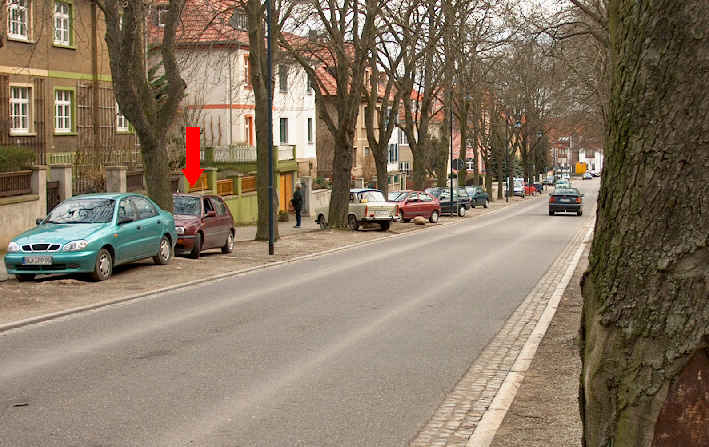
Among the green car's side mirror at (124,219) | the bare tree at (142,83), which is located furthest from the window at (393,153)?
the green car's side mirror at (124,219)

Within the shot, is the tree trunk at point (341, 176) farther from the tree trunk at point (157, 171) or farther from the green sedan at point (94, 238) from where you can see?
the green sedan at point (94, 238)

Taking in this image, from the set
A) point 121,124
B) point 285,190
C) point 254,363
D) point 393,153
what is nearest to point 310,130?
point 285,190

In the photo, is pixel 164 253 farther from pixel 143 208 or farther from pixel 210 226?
pixel 210 226

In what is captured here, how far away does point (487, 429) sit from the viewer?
6801mm

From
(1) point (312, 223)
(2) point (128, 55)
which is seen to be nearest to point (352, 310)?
(2) point (128, 55)

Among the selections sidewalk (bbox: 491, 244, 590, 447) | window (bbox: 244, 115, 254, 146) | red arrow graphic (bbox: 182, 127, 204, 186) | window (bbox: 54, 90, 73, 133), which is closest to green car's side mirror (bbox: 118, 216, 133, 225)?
sidewalk (bbox: 491, 244, 590, 447)

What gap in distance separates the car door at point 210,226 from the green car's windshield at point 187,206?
0.57ft

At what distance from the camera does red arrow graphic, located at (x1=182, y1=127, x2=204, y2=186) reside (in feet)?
112

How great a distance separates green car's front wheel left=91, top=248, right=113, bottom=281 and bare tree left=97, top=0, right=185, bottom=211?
15.5 ft

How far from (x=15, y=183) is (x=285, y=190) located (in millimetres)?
26585

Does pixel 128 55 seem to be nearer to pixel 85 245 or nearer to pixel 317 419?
pixel 85 245

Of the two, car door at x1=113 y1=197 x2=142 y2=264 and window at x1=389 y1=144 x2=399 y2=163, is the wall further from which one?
window at x1=389 y1=144 x2=399 y2=163

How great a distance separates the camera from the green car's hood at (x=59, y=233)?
16.4 m

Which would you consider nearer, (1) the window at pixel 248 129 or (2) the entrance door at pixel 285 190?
(2) the entrance door at pixel 285 190
